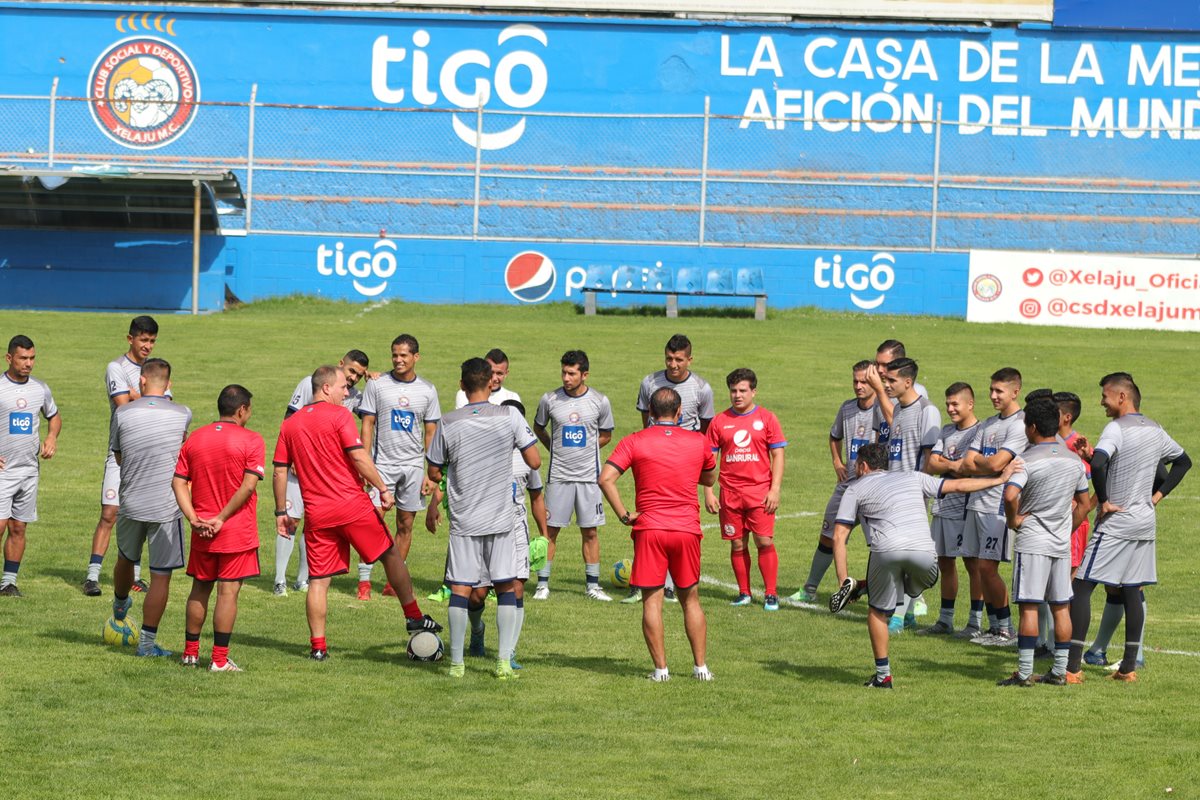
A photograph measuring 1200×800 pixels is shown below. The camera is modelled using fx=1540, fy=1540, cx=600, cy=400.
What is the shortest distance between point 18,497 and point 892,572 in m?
7.42

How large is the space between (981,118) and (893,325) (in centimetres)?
1255

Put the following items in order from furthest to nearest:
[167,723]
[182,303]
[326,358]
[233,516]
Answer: [182,303], [326,358], [233,516], [167,723]

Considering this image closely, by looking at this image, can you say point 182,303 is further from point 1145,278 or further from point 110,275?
point 1145,278

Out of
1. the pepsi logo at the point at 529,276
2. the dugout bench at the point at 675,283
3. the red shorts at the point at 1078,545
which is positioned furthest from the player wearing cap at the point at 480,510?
the pepsi logo at the point at 529,276

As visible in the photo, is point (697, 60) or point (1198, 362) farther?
point (697, 60)

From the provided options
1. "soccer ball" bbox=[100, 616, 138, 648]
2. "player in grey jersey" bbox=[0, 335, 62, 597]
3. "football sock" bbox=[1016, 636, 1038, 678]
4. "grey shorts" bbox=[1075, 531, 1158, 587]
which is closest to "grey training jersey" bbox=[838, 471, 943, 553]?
"football sock" bbox=[1016, 636, 1038, 678]

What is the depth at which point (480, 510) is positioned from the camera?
10.7 metres

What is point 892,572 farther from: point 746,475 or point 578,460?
point 578,460

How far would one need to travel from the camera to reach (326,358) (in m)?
26.0

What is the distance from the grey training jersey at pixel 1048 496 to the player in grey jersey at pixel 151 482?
5988mm

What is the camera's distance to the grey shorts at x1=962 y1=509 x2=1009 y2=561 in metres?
12.4

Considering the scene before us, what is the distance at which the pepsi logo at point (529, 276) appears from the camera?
3284cm

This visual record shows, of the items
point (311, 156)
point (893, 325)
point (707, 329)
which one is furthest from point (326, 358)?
point (311, 156)

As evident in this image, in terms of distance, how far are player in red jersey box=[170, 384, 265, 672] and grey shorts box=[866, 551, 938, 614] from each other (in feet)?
14.0
